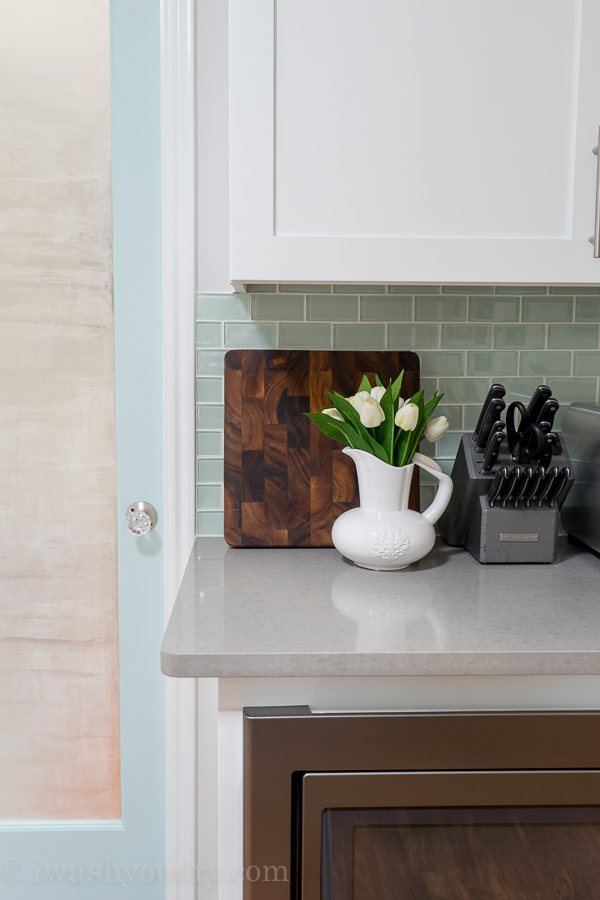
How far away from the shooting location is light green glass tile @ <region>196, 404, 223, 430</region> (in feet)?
4.22

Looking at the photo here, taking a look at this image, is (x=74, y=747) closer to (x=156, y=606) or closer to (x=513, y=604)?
(x=156, y=606)

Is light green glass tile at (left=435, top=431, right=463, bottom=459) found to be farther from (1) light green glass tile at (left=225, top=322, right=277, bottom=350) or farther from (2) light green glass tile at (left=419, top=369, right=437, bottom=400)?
(1) light green glass tile at (left=225, top=322, right=277, bottom=350)

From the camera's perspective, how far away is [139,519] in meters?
1.30

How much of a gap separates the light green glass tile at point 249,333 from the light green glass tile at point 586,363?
2.02ft

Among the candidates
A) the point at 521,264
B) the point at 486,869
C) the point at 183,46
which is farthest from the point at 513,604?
the point at 183,46

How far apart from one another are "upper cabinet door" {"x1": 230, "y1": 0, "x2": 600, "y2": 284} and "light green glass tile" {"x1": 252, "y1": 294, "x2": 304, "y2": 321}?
30 centimetres

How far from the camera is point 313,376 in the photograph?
1249 mm

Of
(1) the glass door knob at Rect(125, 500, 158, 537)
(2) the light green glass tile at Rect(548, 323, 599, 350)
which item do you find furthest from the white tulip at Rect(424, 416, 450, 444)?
(1) the glass door knob at Rect(125, 500, 158, 537)

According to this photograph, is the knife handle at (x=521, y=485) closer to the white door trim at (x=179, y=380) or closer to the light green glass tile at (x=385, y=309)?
the light green glass tile at (x=385, y=309)

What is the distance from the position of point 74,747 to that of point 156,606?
35cm

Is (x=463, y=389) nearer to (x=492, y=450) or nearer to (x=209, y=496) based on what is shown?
(x=492, y=450)

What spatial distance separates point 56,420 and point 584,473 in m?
1.01

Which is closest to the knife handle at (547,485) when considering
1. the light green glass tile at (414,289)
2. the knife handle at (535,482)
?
the knife handle at (535,482)

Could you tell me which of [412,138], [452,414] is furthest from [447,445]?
[412,138]
